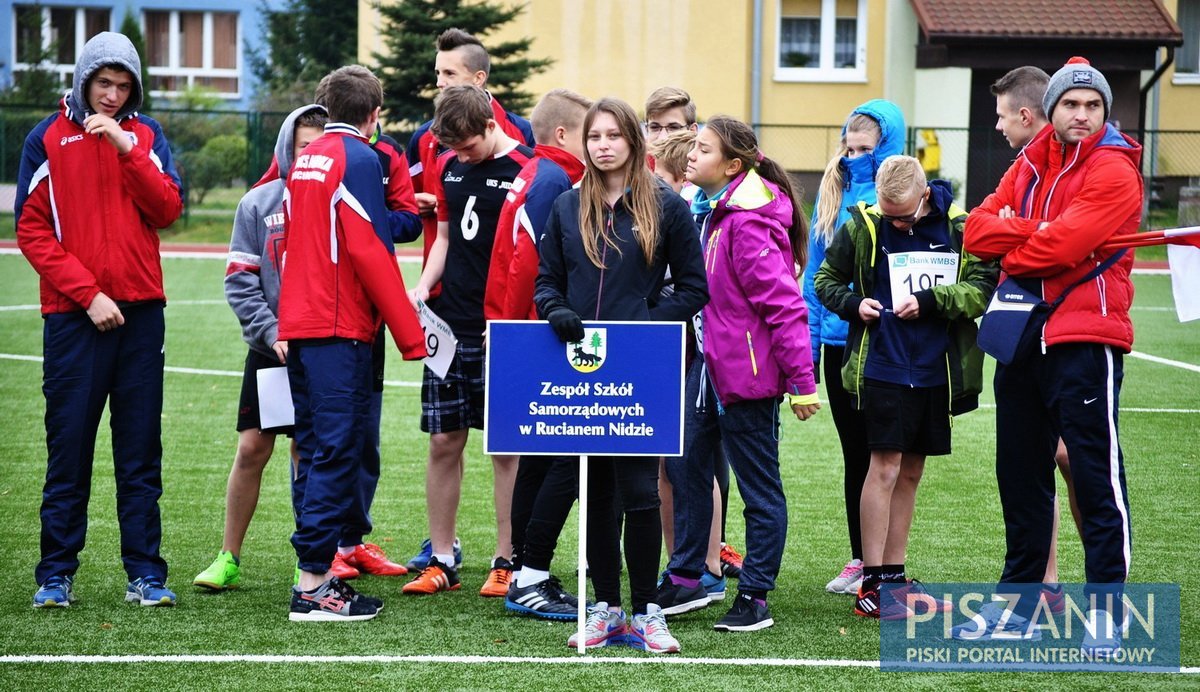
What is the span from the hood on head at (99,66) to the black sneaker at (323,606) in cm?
209

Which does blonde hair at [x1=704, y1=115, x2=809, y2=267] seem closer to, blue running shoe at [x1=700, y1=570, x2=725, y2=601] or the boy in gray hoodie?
blue running shoe at [x1=700, y1=570, x2=725, y2=601]

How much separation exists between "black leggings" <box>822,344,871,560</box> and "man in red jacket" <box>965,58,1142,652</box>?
3.53ft

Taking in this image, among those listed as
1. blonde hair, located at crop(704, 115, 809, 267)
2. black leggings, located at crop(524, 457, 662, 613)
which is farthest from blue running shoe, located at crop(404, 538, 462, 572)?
blonde hair, located at crop(704, 115, 809, 267)

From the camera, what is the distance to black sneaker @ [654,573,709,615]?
5.86 meters

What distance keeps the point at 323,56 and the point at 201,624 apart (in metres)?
39.3

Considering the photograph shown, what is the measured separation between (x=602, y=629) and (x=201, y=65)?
134ft

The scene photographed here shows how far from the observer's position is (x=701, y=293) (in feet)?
17.6

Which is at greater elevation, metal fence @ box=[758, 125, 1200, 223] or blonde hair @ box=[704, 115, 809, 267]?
metal fence @ box=[758, 125, 1200, 223]

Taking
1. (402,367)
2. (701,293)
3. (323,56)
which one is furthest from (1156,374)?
(323,56)

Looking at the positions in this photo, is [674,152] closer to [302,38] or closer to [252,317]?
[252,317]

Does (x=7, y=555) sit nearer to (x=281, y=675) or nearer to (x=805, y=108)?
(x=281, y=675)

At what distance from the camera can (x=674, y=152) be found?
6395mm

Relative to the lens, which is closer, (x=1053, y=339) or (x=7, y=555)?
(x=1053, y=339)

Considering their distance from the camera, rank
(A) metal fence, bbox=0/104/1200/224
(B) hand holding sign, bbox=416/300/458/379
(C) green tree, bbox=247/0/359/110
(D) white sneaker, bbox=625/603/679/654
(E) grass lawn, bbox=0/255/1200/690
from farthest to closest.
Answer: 1. (C) green tree, bbox=247/0/359/110
2. (A) metal fence, bbox=0/104/1200/224
3. (B) hand holding sign, bbox=416/300/458/379
4. (D) white sneaker, bbox=625/603/679/654
5. (E) grass lawn, bbox=0/255/1200/690
